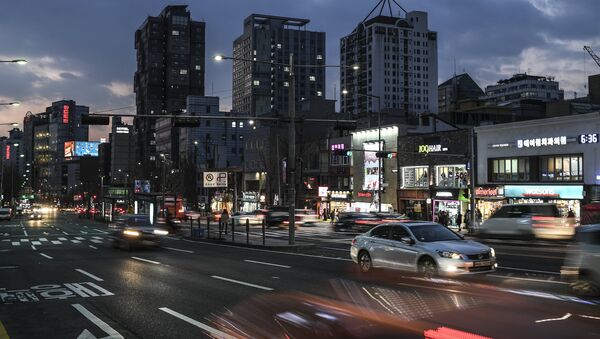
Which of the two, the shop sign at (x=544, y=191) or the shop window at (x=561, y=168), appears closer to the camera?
the shop sign at (x=544, y=191)

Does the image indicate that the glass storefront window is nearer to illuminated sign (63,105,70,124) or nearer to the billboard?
the billboard

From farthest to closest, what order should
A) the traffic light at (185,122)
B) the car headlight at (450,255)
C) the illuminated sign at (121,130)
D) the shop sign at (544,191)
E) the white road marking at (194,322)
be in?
the illuminated sign at (121,130)
the shop sign at (544,191)
the traffic light at (185,122)
the car headlight at (450,255)
the white road marking at (194,322)

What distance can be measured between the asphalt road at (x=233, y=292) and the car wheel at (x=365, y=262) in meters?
0.32

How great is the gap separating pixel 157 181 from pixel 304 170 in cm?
4698

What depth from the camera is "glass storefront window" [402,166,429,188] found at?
52688 millimetres

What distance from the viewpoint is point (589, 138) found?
127 ft

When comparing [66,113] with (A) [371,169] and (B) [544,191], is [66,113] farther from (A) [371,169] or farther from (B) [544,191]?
(A) [371,169]

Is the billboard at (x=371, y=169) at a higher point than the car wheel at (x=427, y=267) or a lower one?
higher

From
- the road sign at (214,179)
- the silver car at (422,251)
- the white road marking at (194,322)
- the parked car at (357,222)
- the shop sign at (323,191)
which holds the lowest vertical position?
the parked car at (357,222)

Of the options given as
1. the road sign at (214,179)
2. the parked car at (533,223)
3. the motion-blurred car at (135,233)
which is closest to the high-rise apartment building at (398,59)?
the road sign at (214,179)

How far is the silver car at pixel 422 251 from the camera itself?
13070 millimetres

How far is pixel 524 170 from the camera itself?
43.5 meters

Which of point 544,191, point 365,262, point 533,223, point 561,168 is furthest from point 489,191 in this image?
point 365,262

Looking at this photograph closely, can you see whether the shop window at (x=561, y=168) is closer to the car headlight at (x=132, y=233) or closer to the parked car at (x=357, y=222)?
the parked car at (x=357, y=222)
